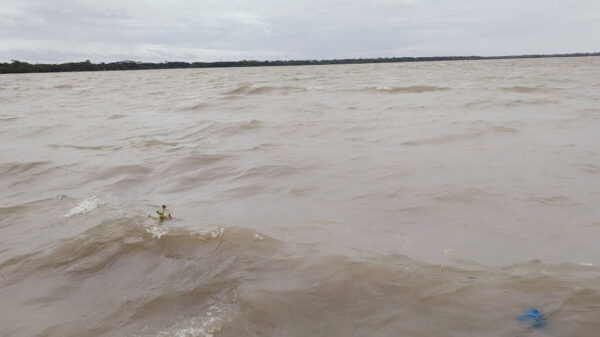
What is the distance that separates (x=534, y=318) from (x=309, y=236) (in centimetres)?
151

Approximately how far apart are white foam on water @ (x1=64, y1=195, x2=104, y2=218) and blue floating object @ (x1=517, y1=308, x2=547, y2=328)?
343 cm

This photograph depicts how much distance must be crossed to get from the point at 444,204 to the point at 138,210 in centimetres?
272

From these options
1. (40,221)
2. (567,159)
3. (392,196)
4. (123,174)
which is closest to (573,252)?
(392,196)

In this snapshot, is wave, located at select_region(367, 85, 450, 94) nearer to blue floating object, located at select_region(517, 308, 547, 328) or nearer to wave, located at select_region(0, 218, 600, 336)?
wave, located at select_region(0, 218, 600, 336)

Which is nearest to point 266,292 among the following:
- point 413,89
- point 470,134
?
point 470,134

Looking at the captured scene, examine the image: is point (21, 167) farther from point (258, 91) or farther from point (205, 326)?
point (258, 91)

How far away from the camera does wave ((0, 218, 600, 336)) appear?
6.33ft

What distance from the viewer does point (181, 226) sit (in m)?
3.09

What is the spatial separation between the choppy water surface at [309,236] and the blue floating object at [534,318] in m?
0.03

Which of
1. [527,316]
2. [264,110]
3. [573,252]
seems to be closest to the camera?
[527,316]

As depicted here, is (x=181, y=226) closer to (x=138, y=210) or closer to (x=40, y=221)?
(x=138, y=210)

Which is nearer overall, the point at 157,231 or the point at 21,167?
the point at 157,231

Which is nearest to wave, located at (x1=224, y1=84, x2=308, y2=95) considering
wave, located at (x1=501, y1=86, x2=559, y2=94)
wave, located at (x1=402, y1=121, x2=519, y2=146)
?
wave, located at (x1=501, y1=86, x2=559, y2=94)

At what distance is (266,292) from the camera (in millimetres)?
2201
